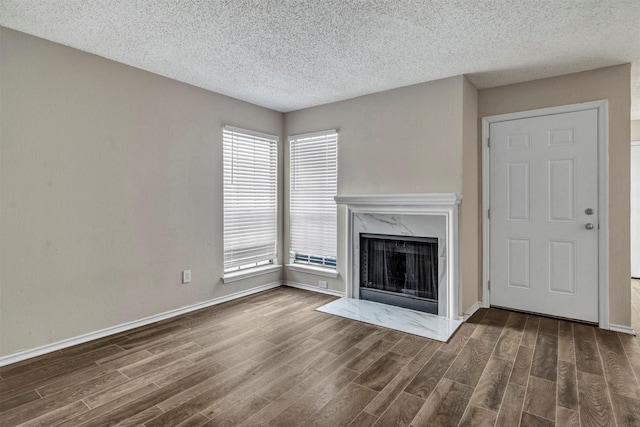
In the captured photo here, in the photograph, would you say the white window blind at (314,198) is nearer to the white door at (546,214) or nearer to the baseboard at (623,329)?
the white door at (546,214)

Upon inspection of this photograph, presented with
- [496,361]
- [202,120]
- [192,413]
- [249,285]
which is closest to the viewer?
[192,413]

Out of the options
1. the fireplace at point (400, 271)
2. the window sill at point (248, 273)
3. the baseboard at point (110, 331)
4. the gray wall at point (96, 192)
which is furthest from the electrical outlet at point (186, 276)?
the fireplace at point (400, 271)

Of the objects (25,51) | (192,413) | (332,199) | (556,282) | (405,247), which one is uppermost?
(25,51)

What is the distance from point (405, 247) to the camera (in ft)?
13.0

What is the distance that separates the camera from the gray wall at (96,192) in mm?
2631

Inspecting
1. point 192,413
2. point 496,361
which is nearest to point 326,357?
point 192,413

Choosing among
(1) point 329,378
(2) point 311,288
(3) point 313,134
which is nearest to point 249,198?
(3) point 313,134

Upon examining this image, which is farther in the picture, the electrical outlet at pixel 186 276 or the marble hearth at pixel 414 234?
the electrical outlet at pixel 186 276

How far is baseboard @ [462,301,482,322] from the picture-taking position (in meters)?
3.59

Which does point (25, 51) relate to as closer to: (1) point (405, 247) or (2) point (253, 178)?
(2) point (253, 178)

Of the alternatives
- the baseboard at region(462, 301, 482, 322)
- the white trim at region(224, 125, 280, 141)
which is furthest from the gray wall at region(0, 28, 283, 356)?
Result: the baseboard at region(462, 301, 482, 322)

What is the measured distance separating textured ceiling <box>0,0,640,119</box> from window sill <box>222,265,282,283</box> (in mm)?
2269

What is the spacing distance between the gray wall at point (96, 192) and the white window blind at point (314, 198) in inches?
46.9

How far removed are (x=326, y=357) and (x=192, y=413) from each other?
1.08 m
